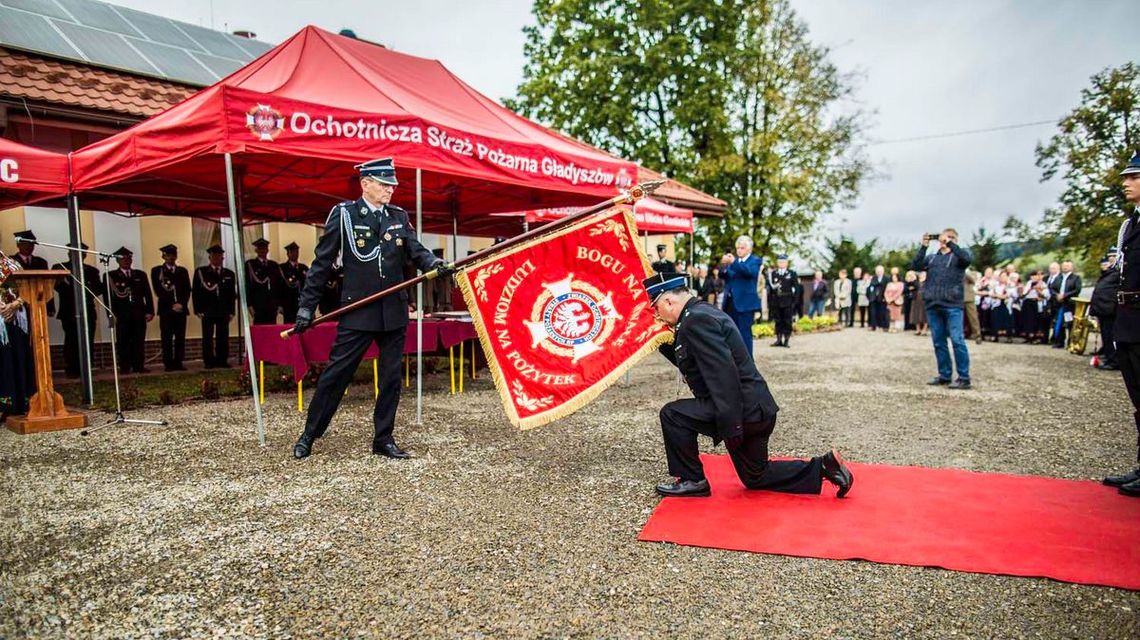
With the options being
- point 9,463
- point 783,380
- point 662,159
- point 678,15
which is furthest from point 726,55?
point 9,463

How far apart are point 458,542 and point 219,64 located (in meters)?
13.9

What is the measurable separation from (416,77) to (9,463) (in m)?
5.27

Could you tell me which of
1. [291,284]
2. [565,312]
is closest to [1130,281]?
[565,312]

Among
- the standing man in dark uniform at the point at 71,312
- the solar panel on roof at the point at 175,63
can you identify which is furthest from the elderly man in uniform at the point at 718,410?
the solar panel on roof at the point at 175,63

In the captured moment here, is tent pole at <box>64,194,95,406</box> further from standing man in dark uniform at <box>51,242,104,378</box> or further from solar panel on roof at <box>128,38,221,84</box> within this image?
solar panel on roof at <box>128,38,221,84</box>

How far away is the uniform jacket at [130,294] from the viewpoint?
10523 mm

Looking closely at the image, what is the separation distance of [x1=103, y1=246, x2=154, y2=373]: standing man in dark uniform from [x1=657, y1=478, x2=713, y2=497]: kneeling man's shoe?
31.8ft

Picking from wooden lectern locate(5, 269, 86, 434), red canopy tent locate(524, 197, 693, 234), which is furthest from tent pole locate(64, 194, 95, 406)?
red canopy tent locate(524, 197, 693, 234)

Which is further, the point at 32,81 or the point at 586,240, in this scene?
the point at 32,81

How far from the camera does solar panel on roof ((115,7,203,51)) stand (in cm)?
1410

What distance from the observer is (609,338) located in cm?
499

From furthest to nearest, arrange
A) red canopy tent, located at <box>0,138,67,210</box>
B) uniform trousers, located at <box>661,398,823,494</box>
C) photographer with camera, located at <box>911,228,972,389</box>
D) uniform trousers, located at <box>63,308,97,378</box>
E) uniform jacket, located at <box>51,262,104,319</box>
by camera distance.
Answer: uniform trousers, located at <box>63,308,97,378</box>
uniform jacket, located at <box>51,262,104,319</box>
photographer with camera, located at <box>911,228,972,389</box>
red canopy tent, located at <box>0,138,67,210</box>
uniform trousers, located at <box>661,398,823,494</box>

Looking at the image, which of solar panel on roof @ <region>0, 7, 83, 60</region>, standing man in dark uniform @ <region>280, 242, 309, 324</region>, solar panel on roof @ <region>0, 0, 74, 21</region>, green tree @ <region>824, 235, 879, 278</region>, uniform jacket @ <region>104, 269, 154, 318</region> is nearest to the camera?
uniform jacket @ <region>104, 269, 154, 318</region>

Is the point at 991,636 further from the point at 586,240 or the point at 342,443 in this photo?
the point at 342,443
